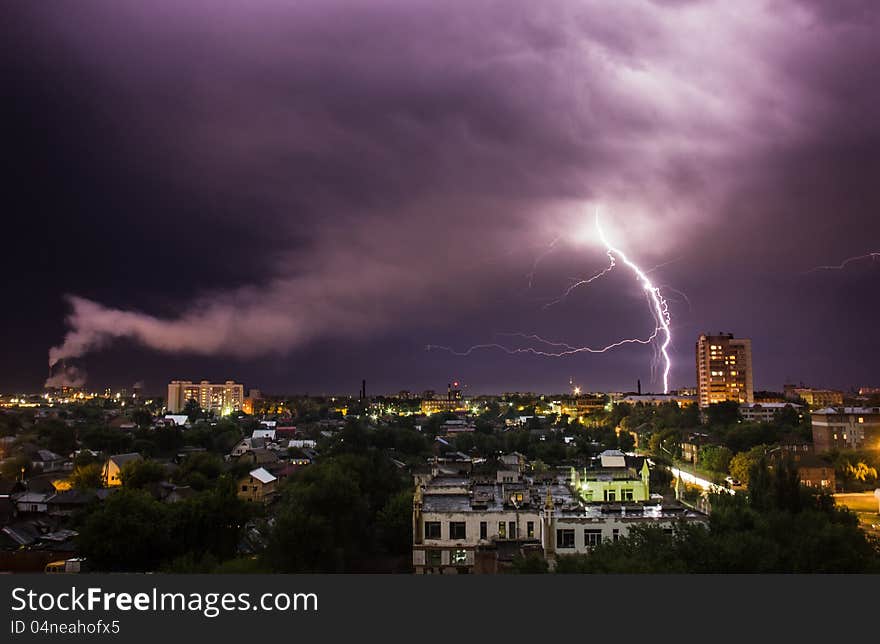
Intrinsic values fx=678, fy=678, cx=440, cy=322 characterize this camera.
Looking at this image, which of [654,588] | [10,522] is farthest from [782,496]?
[10,522]

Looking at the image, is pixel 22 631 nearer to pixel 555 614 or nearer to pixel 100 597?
pixel 100 597

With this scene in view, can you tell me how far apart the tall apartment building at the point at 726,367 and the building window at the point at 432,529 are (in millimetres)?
127179

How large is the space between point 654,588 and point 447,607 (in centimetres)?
416

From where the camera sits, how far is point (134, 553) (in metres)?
25.0

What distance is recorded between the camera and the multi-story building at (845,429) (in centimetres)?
6456

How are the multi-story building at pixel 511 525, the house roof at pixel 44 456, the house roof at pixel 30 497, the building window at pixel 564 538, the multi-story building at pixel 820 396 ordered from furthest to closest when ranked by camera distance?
the multi-story building at pixel 820 396
the house roof at pixel 44 456
the house roof at pixel 30 497
the building window at pixel 564 538
the multi-story building at pixel 511 525

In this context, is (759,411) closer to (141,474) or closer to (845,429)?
(845,429)

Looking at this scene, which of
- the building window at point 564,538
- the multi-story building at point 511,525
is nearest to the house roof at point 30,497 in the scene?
the multi-story building at point 511,525

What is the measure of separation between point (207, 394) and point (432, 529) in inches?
6357

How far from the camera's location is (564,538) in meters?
22.6

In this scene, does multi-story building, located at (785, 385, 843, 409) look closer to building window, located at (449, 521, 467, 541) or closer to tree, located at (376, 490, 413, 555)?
tree, located at (376, 490, 413, 555)

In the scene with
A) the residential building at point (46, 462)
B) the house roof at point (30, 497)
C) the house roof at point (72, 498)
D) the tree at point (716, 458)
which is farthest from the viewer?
the tree at point (716, 458)

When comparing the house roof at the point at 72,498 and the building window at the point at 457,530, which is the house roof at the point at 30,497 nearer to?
the house roof at the point at 72,498

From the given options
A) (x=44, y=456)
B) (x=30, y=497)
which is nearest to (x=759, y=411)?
(x=44, y=456)
